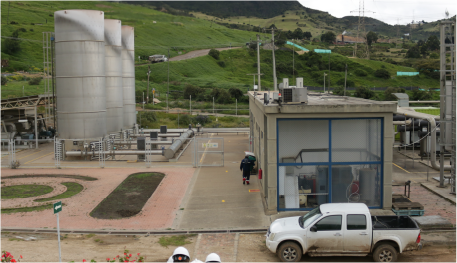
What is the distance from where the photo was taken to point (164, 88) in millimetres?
76812

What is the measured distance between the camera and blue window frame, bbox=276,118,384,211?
15.9 m

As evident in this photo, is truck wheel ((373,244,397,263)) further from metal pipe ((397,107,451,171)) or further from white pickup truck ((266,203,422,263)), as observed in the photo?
metal pipe ((397,107,451,171))

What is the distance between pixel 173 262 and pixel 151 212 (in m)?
9.38

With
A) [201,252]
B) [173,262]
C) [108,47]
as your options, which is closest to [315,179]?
[201,252]

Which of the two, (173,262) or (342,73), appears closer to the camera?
(173,262)

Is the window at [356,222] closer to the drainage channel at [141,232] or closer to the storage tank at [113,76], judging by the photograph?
the drainage channel at [141,232]

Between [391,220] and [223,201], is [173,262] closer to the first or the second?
[391,220]

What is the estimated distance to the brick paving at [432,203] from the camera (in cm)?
1589

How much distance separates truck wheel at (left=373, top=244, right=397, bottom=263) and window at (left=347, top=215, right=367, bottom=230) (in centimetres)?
70

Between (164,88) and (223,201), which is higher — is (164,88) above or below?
above

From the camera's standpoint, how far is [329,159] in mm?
15891

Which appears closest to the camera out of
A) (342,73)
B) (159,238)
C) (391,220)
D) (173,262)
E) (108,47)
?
(173,262)

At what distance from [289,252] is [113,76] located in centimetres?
2670

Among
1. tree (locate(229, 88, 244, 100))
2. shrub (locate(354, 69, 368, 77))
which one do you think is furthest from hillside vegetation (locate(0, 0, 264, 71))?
shrub (locate(354, 69, 368, 77))
